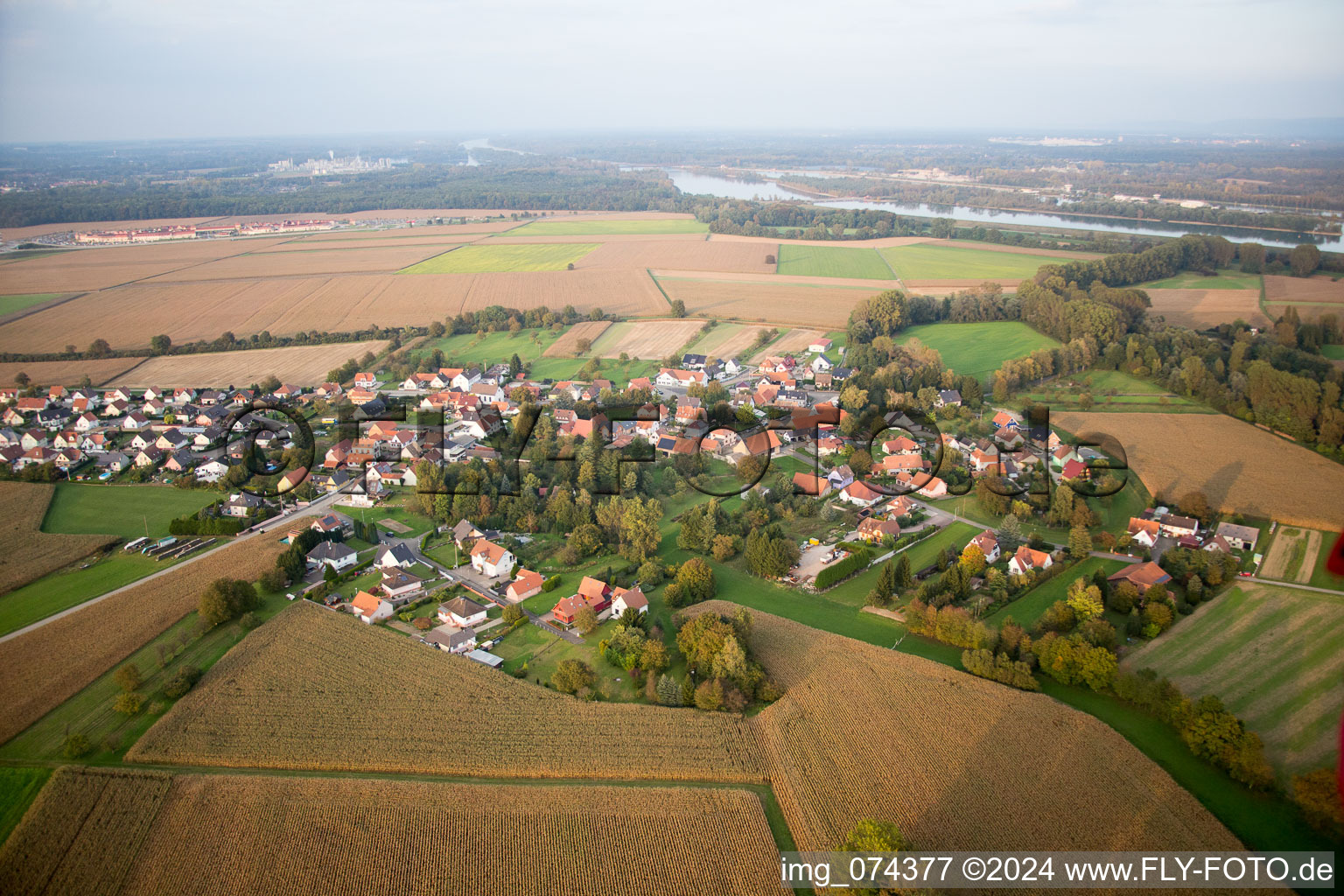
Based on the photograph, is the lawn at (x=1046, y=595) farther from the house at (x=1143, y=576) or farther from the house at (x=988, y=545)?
the house at (x=988, y=545)

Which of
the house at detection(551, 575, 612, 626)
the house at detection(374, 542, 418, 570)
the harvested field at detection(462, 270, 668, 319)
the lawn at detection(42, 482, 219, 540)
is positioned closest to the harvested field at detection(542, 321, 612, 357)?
the harvested field at detection(462, 270, 668, 319)

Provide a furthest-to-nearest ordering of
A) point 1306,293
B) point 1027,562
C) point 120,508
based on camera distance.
Result: point 1306,293 < point 120,508 < point 1027,562

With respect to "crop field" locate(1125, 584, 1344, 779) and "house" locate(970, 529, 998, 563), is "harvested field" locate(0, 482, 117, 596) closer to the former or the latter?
"house" locate(970, 529, 998, 563)

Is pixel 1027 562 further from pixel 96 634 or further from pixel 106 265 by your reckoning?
pixel 106 265

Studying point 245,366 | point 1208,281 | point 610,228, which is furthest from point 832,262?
point 245,366

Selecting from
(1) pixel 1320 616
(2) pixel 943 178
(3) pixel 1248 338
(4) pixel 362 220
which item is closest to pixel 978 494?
(1) pixel 1320 616
